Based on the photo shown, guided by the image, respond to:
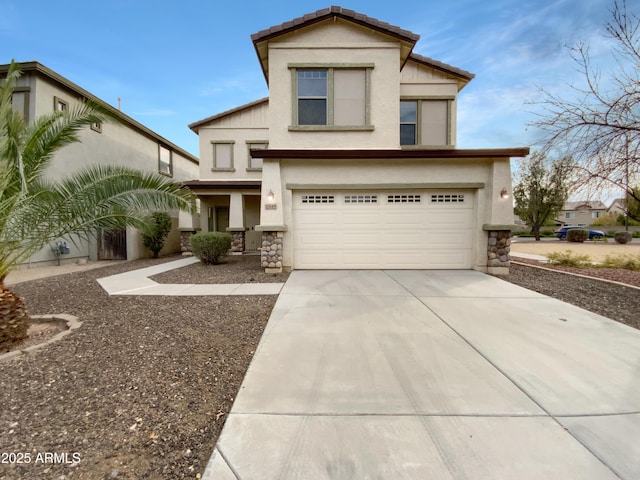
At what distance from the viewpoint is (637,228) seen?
38.9m

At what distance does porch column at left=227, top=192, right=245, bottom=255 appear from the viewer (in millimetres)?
13922

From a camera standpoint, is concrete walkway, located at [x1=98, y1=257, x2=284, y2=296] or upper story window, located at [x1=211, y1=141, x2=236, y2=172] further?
upper story window, located at [x1=211, y1=141, x2=236, y2=172]

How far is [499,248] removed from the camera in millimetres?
8562

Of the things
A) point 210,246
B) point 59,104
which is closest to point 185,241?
point 210,246

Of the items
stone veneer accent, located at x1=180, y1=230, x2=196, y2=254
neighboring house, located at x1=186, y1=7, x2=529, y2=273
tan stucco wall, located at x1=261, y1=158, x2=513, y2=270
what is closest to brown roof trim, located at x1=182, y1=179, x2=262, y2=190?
stone veneer accent, located at x1=180, y1=230, x2=196, y2=254

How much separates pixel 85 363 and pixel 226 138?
13717 millimetres

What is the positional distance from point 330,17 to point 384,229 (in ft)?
22.4

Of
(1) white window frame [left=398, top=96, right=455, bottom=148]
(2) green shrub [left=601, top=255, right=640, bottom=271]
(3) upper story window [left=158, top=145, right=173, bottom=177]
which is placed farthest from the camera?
(3) upper story window [left=158, top=145, right=173, bottom=177]

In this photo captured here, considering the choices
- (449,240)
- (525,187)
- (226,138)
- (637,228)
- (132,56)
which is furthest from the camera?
(637,228)

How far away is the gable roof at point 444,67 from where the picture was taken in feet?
35.7

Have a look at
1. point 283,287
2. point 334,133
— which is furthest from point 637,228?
point 283,287

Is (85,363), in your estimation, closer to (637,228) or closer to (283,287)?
(283,287)

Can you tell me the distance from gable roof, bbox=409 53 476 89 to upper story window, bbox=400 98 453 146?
0.98m

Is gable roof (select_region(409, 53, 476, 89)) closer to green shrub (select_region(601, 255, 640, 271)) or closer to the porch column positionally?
green shrub (select_region(601, 255, 640, 271))
